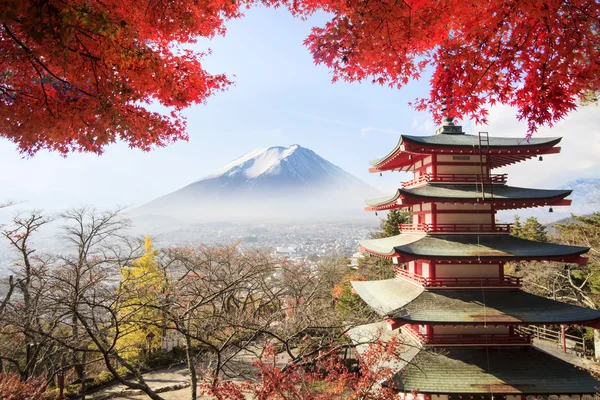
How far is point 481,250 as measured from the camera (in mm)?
7844

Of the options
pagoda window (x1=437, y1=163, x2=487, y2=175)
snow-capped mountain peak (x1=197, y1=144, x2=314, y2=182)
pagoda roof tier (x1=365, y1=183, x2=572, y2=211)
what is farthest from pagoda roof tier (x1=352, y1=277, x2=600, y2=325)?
snow-capped mountain peak (x1=197, y1=144, x2=314, y2=182)

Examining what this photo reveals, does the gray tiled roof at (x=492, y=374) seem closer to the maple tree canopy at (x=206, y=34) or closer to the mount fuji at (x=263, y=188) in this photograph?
the maple tree canopy at (x=206, y=34)

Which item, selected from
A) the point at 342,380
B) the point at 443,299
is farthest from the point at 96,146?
the point at 443,299

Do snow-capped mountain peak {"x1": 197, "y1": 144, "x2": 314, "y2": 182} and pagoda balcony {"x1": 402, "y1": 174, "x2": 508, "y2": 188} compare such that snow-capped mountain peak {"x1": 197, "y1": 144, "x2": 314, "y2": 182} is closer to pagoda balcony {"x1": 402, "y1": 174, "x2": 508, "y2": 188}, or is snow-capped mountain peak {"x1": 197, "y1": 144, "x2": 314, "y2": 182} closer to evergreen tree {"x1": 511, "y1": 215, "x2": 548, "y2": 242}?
evergreen tree {"x1": 511, "y1": 215, "x2": 548, "y2": 242}

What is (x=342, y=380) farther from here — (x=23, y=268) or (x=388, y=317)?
(x=23, y=268)

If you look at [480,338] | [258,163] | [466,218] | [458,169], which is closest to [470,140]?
Answer: [458,169]

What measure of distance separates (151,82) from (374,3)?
7.60ft

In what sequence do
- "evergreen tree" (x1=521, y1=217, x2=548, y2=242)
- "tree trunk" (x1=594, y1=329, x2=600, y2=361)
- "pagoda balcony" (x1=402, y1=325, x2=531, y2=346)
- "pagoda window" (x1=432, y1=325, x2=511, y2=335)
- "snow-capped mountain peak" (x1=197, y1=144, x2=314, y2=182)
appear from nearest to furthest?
"pagoda balcony" (x1=402, y1=325, x2=531, y2=346), "pagoda window" (x1=432, y1=325, x2=511, y2=335), "tree trunk" (x1=594, y1=329, x2=600, y2=361), "evergreen tree" (x1=521, y1=217, x2=548, y2=242), "snow-capped mountain peak" (x1=197, y1=144, x2=314, y2=182)

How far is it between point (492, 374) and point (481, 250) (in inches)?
104

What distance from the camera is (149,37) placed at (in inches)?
132

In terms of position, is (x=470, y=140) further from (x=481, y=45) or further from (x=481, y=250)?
(x=481, y=45)

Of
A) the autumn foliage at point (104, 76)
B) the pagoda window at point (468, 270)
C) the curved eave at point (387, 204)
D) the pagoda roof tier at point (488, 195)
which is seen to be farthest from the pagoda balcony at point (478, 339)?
the autumn foliage at point (104, 76)

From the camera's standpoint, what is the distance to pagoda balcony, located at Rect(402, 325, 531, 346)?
7711 mm

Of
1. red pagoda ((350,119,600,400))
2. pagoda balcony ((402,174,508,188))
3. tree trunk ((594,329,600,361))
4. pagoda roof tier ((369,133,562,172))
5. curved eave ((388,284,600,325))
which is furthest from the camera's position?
tree trunk ((594,329,600,361))
